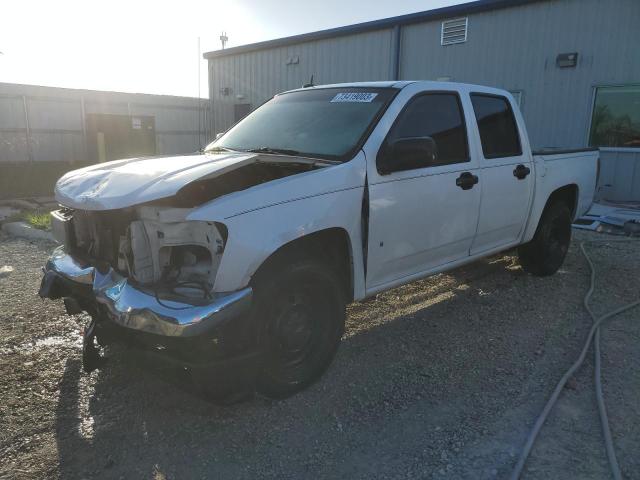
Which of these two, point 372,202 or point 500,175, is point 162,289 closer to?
point 372,202

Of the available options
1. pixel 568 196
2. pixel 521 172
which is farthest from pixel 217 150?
pixel 568 196

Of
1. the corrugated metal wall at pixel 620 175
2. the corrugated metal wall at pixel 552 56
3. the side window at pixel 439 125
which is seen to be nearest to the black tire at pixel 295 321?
the side window at pixel 439 125

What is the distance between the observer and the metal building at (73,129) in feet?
46.5

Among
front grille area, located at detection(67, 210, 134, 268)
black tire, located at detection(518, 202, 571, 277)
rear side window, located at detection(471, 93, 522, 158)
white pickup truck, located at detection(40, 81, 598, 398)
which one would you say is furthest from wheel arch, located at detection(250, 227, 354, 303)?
black tire, located at detection(518, 202, 571, 277)

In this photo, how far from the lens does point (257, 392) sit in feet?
10.0

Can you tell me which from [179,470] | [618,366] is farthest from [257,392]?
[618,366]

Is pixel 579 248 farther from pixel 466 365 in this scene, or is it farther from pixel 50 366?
pixel 50 366

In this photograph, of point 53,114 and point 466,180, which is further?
point 53,114

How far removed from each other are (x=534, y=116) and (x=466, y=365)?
9630 millimetres

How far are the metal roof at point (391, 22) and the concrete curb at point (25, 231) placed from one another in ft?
34.1

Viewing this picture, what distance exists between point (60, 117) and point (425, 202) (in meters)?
14.8

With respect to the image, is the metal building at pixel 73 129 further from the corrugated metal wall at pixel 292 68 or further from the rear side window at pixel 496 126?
the rear side window at pixel 496 126

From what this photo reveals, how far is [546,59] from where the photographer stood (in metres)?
11.3

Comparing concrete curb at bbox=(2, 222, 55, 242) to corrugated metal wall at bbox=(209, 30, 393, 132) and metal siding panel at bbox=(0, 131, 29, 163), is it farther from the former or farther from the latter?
corrugated metal wall at bbox=(209, 30, 393, 132)
